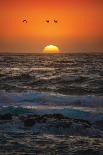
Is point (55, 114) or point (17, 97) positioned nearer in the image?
point (55, 114)

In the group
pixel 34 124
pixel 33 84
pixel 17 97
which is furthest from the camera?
pixel 33 84

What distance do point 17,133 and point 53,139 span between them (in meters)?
1.20

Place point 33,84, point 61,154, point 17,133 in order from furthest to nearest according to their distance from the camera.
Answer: point 33,84
point 17,133
point 61,154

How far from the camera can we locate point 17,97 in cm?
2330

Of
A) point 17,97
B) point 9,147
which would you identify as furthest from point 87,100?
point 9,147

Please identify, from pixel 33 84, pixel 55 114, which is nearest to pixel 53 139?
pixel 55 114

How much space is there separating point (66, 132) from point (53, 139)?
3.99 feet

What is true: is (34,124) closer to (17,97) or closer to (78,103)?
(78,103)

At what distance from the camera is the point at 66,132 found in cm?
1338

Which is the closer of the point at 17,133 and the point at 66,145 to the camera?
the point at 66,145

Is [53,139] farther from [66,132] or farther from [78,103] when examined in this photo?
[78,103]

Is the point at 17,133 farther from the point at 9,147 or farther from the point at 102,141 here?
the point at 102,141

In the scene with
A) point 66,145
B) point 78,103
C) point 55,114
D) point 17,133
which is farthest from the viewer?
point 78,103

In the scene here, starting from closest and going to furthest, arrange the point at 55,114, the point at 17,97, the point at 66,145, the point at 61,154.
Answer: the point at 61,154 < the point at 66,145 < the point at 55,114 < the point at 17,97
